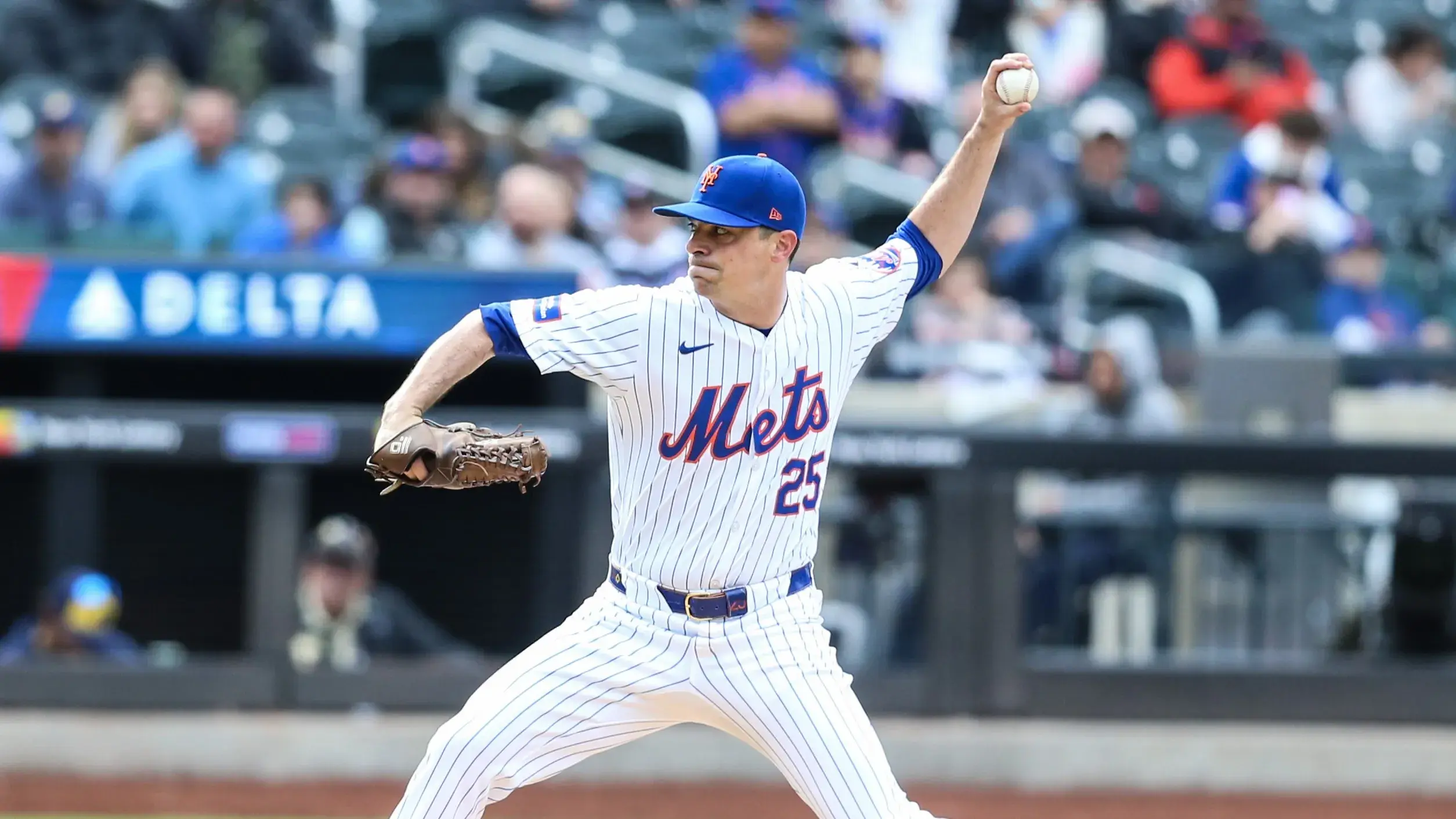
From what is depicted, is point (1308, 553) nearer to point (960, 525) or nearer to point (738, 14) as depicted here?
point (960, 525)

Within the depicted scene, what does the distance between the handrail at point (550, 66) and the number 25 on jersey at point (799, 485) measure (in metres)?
5.62

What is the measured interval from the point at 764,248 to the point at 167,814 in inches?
143

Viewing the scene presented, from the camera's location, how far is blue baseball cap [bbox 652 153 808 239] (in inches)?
152

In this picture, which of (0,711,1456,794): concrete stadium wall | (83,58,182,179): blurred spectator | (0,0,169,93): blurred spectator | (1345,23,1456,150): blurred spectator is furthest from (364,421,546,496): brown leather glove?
(1345,23,1456,150): blurred spectator

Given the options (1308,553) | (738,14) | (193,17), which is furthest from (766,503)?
(738,14)

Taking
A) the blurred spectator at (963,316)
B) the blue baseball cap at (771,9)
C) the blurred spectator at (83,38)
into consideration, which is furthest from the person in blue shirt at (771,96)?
the blurred spectator at (83,38)

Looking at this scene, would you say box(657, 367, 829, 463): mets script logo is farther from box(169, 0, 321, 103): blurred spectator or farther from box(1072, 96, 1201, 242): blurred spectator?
box(169, 0, 321, 103): blurred spectator

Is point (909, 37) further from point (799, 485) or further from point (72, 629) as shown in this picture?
point (799, 485)

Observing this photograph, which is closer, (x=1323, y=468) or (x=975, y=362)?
(x=1323, y=468)

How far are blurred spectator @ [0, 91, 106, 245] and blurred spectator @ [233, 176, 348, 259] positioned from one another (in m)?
0.70

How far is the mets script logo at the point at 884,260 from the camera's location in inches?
169

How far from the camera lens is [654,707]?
4.02 m

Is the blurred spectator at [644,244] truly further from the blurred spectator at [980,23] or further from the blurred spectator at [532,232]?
the blurred spectator at [980,23]

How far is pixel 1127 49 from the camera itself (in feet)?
36.6
